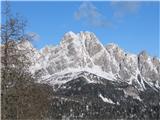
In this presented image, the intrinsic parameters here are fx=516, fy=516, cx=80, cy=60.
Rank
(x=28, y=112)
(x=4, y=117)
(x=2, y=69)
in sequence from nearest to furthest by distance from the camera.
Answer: (x=4, y=117), (x=2, y=69), (x=28, y=112)

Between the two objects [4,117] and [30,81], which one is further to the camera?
[30,81]

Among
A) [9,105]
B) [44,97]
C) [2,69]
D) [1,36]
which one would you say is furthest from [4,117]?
[44,97]

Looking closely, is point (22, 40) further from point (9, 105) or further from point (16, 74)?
point (9, 105)

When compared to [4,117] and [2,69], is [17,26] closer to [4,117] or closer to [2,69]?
[2,69]

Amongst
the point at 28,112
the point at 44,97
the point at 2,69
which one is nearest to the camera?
the point at 2,69

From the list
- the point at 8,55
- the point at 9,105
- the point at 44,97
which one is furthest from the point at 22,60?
the point at 44,97

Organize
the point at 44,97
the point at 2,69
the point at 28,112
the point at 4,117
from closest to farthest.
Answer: the point at 4,117, the point at 2,69, the point at 28,112, the point at 44,97

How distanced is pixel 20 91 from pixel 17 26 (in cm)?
399

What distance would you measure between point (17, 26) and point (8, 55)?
1896mm

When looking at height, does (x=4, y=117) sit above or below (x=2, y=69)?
below

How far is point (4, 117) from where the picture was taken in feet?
86.7

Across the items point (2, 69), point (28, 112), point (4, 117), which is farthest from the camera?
point (28, 112)

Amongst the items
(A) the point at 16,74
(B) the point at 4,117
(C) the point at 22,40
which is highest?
(C) the point at 22,40

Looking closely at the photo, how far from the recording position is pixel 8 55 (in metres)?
29.0
